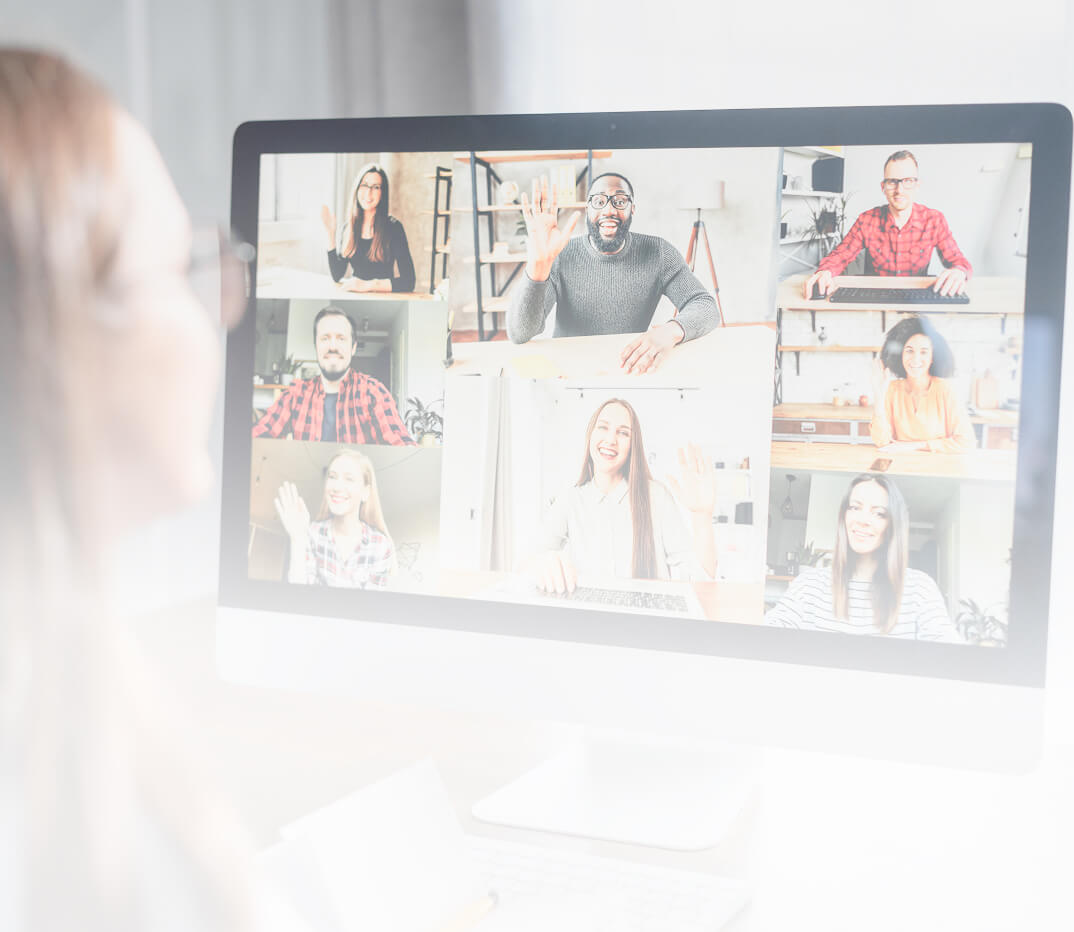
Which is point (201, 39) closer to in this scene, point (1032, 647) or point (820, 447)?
point (820, 447)

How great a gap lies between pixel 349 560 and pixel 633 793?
0.29 meters

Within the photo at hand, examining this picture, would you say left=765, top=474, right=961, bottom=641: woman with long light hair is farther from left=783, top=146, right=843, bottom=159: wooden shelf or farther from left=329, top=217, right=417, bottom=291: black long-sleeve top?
left=329, top=217, right=417, bottom=291: black long-sleeve top

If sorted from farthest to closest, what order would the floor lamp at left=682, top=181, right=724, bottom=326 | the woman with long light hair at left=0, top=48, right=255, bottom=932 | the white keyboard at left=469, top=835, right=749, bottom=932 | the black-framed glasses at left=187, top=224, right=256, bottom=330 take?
the floor lamp at left=682, top=181, right=724, bottom=326, the white keyboard at left=469, top=835, right=749, bottom=932, the black-framed glasses at left=187, top=224, right=256, bottom=330, the woman with long light hair at left=0, top=48, right=255, bottom=932

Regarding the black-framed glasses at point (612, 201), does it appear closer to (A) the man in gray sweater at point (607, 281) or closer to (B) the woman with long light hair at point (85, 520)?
(A) the man in gray sweater at point (607, 281)

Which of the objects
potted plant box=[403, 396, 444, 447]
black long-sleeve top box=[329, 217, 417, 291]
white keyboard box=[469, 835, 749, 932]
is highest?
black long-sleeve top box=[329, 217, 417, 291]

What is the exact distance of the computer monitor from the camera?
59cm

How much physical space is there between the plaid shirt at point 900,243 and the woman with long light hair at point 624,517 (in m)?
0.17

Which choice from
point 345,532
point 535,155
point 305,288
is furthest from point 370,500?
point 535,155

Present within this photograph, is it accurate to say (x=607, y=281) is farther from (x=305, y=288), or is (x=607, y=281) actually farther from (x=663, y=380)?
(x=305, y=288)

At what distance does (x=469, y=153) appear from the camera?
0.68m

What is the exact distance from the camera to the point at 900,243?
1.94ft

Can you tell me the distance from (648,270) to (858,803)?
45 centimetres

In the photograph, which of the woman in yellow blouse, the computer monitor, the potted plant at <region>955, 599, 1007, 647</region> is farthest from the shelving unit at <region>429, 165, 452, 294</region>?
the potted plant at <region>955, 599, 1007, 647</region>

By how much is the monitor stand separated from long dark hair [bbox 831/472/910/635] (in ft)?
0.62
